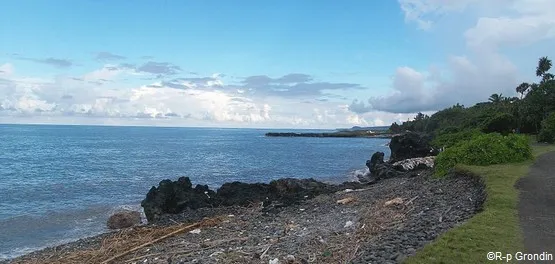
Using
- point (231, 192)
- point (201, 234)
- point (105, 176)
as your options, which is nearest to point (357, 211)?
point (201, 234)

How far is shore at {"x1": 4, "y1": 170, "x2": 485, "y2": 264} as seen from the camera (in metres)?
11.4

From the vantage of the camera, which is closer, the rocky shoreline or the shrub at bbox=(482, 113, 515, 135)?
the rocky shoreline

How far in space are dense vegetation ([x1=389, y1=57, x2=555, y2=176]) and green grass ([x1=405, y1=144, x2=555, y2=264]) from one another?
1062 cm

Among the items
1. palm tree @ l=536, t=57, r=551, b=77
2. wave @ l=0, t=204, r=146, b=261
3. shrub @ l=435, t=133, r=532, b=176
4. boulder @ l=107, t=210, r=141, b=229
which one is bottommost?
wave @ l=0, t=204, r=146, b=261

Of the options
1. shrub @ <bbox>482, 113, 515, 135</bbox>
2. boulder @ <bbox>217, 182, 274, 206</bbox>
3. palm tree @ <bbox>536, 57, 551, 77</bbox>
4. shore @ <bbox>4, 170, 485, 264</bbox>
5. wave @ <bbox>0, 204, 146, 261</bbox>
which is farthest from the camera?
palm tree @ <bbox>536, 57, 551, 77</bbox>

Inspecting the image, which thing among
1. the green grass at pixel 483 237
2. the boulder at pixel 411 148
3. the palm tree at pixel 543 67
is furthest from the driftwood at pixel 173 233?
the palm tree at pixel 543 67

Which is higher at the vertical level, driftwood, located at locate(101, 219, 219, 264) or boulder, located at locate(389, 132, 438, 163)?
boulder, located at locate(389, 132, 438, 163)

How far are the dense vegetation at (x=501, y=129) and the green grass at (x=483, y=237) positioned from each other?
418 inches

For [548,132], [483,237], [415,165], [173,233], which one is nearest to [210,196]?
[173,233]

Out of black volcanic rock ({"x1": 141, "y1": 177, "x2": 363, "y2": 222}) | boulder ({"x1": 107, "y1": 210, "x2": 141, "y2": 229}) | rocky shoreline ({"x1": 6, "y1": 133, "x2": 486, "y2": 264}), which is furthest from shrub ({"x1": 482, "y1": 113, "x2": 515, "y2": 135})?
boulder ({"x1": 107, "y1": 210, "x2": 141, "y2": 229})

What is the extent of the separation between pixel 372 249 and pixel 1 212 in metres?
28.6

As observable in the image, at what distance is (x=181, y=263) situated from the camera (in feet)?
40.5

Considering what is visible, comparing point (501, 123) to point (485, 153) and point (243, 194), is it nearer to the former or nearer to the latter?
point (485, 153)

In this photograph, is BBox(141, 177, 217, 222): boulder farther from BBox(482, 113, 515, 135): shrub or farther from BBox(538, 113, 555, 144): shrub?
BBox(482, 113, 515, 135): shrub
